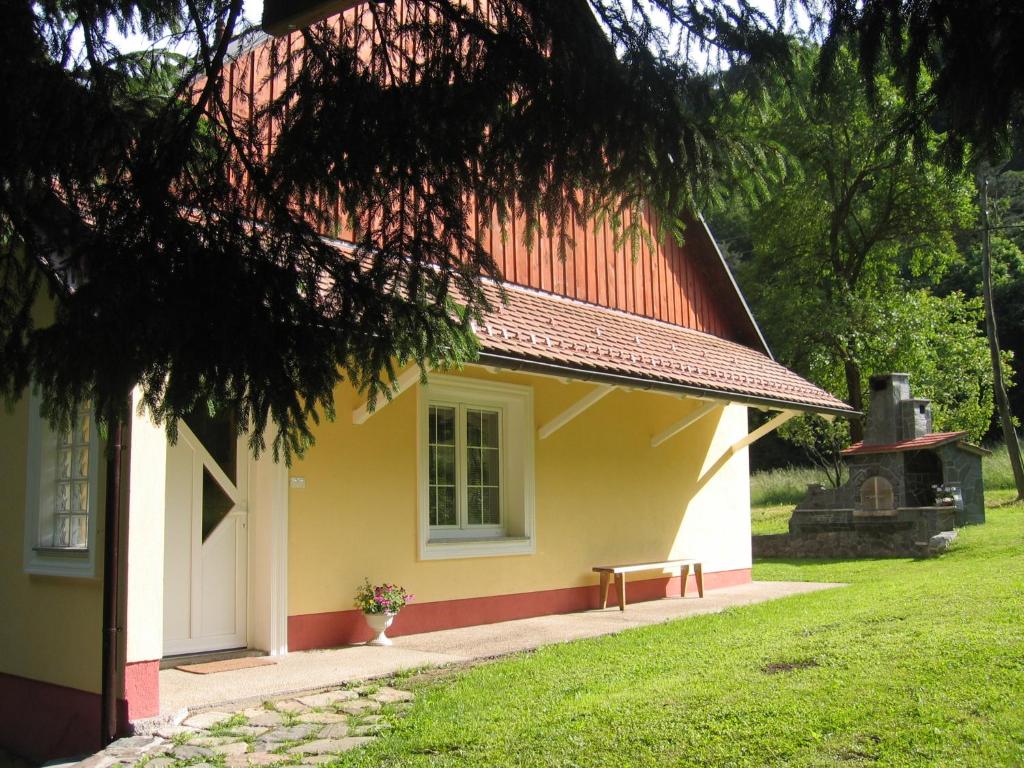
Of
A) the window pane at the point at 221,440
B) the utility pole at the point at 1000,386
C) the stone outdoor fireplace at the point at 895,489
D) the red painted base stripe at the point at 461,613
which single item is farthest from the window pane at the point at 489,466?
the utility pole at the point at 1000,386

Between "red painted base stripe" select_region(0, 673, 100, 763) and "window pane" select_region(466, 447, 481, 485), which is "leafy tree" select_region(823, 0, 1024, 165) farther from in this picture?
"window pane" select_region(466, 447, 481, 485)

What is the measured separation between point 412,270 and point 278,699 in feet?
11.0

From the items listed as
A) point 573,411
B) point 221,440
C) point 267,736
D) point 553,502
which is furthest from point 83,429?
point 553,502

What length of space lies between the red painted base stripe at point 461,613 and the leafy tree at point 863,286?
1472 cm

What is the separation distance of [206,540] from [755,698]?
14.7ft

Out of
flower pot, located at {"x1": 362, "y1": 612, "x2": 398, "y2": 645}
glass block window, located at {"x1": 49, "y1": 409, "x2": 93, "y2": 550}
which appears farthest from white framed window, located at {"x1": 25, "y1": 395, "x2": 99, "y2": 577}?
flower pot, located at {"x1": 362, "y1": 612, "x2": 398, "y2": 645}

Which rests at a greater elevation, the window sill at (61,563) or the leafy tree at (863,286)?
the leafy tree at (863,286)

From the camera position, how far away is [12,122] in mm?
3975

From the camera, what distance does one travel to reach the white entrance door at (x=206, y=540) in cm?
774

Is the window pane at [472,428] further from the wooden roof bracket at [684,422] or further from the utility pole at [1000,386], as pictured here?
the utility pole at [1000,386]

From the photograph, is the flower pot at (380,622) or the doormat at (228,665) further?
the flower pot at (380,622)

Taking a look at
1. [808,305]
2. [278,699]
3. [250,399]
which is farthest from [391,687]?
[808,305]

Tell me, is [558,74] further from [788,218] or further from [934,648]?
[788,218]

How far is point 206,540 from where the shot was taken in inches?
311
